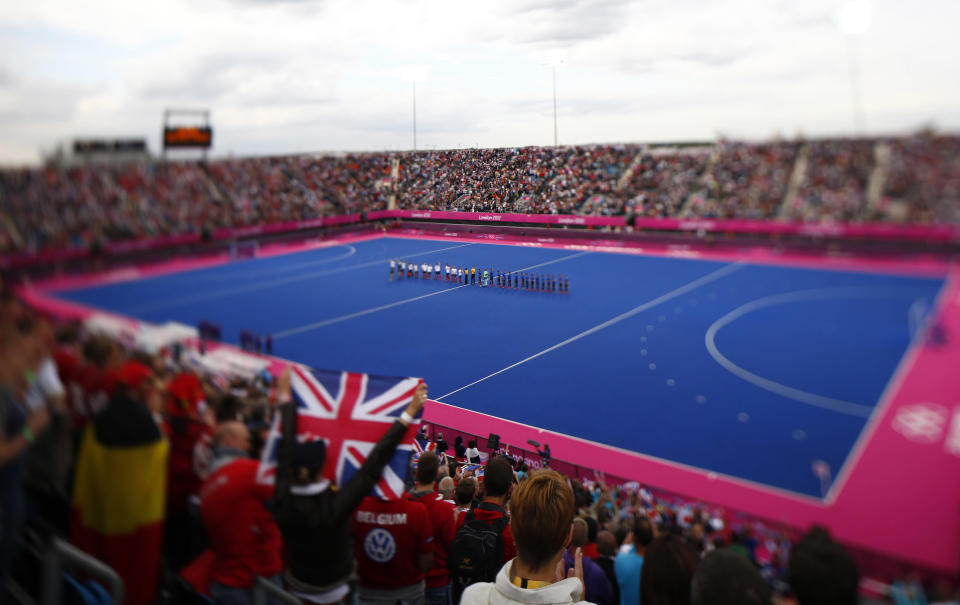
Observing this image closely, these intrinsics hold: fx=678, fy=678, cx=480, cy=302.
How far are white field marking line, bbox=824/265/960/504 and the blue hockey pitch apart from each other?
5cm

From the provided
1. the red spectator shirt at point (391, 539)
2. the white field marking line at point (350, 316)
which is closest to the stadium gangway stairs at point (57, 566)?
the red spectator shirt at point (391, 539)

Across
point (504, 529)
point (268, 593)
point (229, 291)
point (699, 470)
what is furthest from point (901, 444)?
point (699, 470)

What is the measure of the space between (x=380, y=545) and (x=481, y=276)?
882cm

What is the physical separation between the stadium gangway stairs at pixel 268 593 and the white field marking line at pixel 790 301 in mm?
3735

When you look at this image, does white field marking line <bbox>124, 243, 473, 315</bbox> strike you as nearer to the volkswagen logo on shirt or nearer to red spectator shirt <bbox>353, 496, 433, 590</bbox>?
red spectator shirt <bbox>353, 496, 433, 590</bbox>

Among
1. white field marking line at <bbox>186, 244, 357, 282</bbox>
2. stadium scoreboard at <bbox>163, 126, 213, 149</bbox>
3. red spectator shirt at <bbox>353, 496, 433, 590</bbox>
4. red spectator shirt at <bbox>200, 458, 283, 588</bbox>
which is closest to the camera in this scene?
red spectator shirt at <bbox>200, 458, 283, 588</bbox>

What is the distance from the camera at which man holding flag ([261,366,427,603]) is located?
3268 millimetres

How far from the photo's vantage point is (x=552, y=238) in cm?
829

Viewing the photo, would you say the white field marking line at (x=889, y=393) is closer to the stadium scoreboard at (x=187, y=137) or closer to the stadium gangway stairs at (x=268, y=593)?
the stadium gangway stairs at (x=268, y=593)

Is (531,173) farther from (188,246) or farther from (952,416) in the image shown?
(952,416)

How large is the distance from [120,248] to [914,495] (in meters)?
5.59

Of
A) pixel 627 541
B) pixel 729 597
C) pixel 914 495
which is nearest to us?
pixel 729 597

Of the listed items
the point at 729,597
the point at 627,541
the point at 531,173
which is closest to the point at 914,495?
the point at 627,541

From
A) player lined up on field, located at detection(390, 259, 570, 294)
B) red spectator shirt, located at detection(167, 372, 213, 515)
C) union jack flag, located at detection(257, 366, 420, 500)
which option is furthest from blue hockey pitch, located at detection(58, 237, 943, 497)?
union jack flag, located at detection(257, 366, 420, 500)
